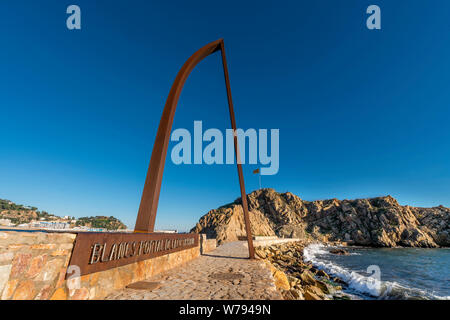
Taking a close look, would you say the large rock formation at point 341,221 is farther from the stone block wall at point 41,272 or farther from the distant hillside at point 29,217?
the stone block wall at point 41,272

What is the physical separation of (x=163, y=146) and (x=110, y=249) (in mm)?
5734

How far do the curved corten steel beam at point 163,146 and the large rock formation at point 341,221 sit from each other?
34884 mm

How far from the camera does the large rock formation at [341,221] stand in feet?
169

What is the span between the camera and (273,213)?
95125 millimetres

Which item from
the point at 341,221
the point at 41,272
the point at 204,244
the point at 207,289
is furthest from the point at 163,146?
the point at 341,221

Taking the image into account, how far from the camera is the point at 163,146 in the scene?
9367 millimetres

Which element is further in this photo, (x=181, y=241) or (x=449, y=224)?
(x=449, y=224)

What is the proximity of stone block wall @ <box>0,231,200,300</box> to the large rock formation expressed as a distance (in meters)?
39.6

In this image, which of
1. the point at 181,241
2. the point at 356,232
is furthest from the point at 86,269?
the point at 356,232

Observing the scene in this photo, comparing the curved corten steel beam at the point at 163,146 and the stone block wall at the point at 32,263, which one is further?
the curved corten steel beam at the point at 163,146

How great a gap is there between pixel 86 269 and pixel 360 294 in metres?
14.8

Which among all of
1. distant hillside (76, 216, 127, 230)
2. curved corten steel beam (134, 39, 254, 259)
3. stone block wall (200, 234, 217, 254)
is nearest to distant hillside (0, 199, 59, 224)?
distant hillside (76, 216, 127, 230)

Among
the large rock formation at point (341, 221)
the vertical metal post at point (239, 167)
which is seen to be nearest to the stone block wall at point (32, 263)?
the vertical metal post at point (239, 167)
